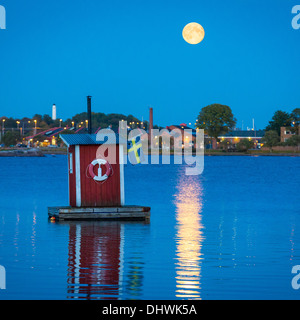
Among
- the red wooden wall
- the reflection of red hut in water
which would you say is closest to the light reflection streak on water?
the reflection of red hut in water

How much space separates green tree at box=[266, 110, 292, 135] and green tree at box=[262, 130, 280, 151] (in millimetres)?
4333

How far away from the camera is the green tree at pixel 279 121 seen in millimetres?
174625

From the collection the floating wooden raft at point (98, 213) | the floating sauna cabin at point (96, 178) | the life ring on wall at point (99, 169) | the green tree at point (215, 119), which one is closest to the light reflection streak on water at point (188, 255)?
the floating wooden raft at point (98, 213)

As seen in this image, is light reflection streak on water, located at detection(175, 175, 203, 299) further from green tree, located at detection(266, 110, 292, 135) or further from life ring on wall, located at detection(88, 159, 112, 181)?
green tree, located at detection(266, 110, 292, 135)

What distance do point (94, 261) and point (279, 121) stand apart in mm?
165054

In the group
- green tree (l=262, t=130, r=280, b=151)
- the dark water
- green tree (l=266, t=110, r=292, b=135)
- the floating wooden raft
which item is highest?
green tree (l=266, t=110, r=292, b=135)

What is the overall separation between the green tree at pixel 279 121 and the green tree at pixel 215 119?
11241 millimetres

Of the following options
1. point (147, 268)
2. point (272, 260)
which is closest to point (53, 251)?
point (147, 268)

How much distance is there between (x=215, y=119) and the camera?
178000 millimetres

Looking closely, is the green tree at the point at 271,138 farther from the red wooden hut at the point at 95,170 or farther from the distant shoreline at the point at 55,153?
the red wooden hut at the point at 95,170

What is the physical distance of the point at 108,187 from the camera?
23078 mm

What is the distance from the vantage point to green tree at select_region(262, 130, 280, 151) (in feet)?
550
